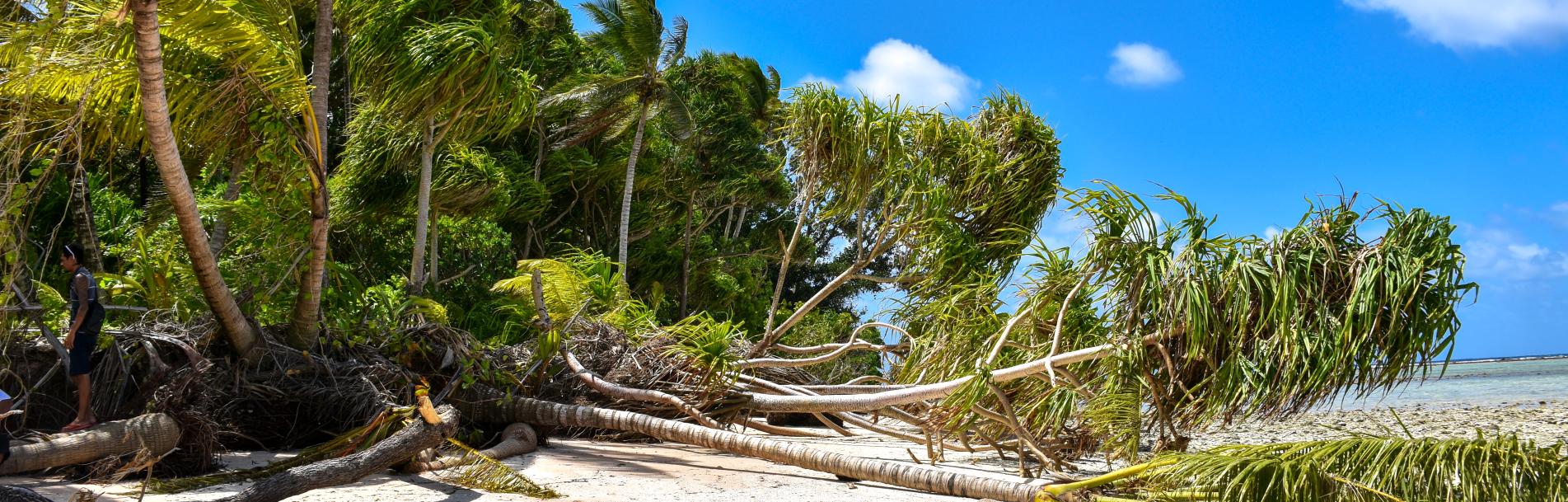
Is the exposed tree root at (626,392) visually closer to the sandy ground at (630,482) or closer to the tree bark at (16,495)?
the sandy ground at (630,482)

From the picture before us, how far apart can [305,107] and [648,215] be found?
57.5 feet

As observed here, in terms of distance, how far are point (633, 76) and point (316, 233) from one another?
41.2ft

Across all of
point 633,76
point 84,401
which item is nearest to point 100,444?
point 84,401

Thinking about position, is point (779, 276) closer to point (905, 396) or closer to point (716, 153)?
point (905, 396)

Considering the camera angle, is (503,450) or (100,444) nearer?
(100,444)

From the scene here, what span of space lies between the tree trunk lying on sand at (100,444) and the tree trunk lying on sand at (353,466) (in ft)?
3.18

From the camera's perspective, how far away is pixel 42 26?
4.79 meters

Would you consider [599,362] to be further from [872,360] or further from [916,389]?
[872,360]

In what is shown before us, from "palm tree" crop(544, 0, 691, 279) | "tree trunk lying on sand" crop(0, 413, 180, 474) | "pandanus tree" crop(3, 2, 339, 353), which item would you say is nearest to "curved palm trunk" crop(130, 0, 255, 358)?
"pandanus tree" crop(3, 2, 339, 353)

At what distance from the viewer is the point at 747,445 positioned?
6.11 meters

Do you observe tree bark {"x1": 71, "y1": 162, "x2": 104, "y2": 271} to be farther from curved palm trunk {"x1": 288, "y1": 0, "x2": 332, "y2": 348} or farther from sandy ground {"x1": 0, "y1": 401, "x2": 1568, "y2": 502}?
sandy ground {"x1": 0, "y1": 401, "x2": 1568, "y2": 502}

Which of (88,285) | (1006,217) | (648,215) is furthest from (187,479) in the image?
(648,215)

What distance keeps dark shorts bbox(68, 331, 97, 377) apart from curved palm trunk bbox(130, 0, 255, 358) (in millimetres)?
595

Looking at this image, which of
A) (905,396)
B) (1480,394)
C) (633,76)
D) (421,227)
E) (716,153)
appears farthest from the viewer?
(1480,394)
